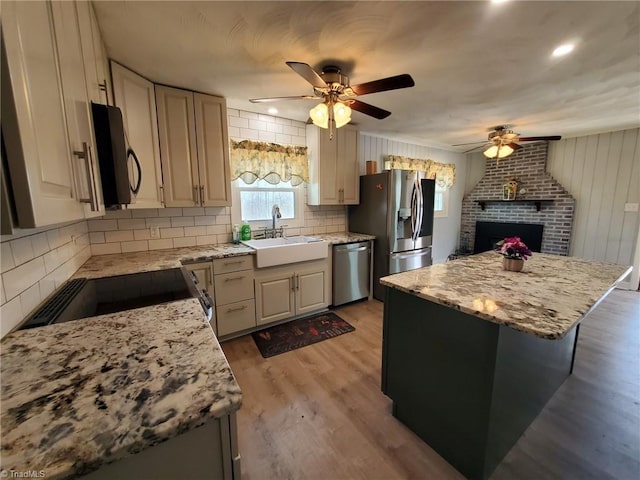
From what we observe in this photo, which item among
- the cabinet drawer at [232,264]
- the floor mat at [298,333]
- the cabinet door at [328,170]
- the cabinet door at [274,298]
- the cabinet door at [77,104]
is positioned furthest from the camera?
the cabinet door at [328,170]

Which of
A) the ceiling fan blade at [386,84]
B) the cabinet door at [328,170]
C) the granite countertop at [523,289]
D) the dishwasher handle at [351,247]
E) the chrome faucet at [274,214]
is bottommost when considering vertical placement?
the dishwasher handle at [351,247]

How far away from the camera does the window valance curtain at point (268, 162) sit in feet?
9.38

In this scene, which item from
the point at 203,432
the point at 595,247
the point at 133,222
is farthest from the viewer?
the point at 595,247

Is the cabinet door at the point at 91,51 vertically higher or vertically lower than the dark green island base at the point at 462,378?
higher

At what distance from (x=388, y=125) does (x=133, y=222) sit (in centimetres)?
315

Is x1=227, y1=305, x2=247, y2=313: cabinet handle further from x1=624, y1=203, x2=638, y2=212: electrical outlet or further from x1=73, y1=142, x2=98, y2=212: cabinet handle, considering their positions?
x1=624, y1=203, x2=638, y2=212: electrical outlet

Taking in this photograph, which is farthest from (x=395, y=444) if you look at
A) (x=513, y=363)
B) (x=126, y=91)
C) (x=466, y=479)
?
(x=126, y=91)

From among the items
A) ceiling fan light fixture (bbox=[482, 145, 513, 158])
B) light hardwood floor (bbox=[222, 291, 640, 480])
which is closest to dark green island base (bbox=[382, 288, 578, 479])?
light hardwood floor (bbox=[222, 291, 640, 480])

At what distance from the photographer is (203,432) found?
613 millimetres

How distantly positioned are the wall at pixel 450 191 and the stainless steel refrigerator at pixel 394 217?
0.91 meters

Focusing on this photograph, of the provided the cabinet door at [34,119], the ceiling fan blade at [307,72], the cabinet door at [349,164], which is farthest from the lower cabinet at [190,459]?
the cabinet door at [349,164]

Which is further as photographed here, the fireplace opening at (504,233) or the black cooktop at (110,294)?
the fireplace opening at (504,233)

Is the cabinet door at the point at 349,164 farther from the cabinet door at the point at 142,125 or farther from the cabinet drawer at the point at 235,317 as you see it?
the cabinet door at the point at 142,125

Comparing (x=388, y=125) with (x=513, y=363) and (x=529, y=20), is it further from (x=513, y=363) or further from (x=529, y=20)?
(x=513, y=363)
